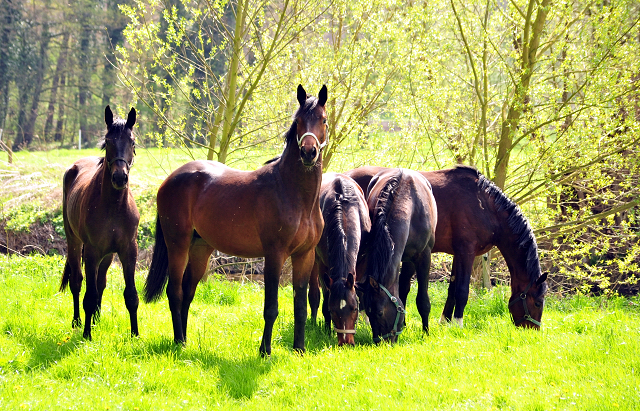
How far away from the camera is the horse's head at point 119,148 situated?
5027 mm

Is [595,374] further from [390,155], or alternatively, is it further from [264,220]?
[390,155]

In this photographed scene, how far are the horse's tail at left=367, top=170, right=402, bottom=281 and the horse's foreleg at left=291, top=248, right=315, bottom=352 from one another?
0.75m

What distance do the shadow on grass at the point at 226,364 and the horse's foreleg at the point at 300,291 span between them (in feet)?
1.47

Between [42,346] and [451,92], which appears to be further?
[451,92]

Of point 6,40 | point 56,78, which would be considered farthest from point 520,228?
point 56,78

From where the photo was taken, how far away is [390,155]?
9.49m

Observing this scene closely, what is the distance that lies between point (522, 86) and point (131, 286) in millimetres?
5904

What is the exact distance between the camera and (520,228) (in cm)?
656

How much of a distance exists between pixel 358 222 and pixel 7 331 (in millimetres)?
3899

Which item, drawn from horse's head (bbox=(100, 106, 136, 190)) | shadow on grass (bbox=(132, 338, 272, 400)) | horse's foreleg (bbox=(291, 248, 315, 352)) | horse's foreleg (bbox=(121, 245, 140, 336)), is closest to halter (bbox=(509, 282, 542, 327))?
horse's foreleg (bbox=(291, 248, 315, 352))

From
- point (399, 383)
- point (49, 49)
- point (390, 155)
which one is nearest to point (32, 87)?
point (49, 49)

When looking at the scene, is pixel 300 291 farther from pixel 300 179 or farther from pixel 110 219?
pixel 110 219

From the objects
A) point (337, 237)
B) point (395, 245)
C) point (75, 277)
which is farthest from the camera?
point (75, 277)

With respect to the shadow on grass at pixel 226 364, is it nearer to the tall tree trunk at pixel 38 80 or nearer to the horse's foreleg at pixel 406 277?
the horse's foreleg at pixel 406 277
